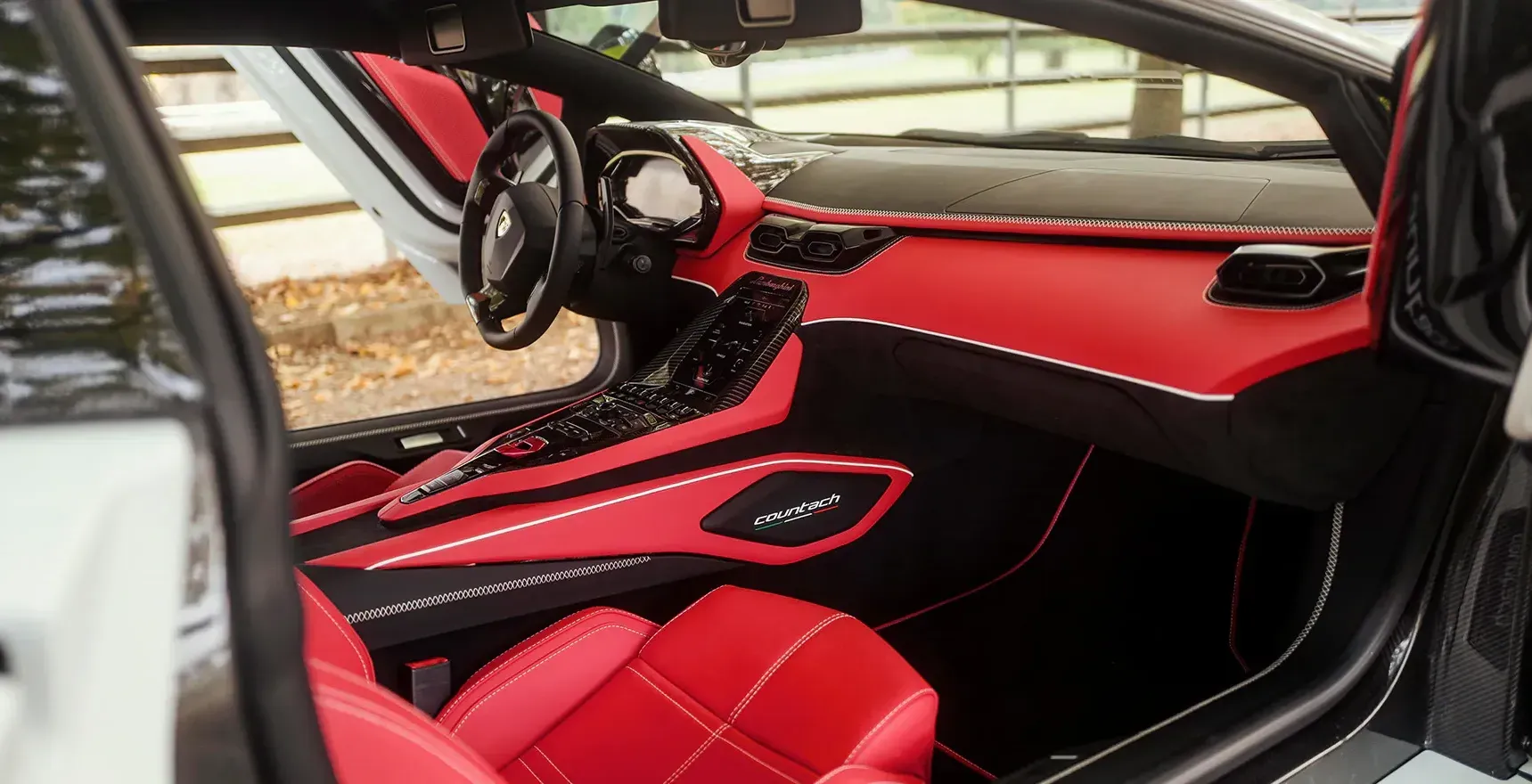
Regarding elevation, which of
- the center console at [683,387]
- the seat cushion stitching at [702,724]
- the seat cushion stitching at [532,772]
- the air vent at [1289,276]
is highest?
the air vent at [1289,276]

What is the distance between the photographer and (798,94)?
547 centimetres

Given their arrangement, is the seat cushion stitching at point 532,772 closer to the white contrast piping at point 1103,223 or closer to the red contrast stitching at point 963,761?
the red contrast stitching at point 963,761

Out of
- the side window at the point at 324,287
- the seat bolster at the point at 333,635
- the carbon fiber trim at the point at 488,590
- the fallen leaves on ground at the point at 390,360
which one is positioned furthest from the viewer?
the side window at the point at 324,287

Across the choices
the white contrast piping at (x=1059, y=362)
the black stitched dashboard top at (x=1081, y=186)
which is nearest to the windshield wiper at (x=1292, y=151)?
the black stitched dashboard top at (x=1081, y=186)

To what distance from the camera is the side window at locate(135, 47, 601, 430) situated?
12.7 feet

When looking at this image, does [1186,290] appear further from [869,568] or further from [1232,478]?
[869,568]

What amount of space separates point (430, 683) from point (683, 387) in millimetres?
659

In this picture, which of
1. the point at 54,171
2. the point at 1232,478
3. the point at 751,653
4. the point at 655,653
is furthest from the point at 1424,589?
the point at 54,171

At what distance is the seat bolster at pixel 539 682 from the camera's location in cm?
132

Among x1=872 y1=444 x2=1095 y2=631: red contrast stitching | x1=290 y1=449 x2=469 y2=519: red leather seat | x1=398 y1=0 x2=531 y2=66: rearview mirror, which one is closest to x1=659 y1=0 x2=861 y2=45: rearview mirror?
x1=398 y1=0 x2=531 y2=66: rearview mirror

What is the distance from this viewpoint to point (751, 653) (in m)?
1.37

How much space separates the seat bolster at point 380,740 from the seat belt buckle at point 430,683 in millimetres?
698

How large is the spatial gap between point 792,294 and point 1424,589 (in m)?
1.01

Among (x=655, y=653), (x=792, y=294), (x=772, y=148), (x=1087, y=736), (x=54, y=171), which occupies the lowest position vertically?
(x=1087, y=736)
